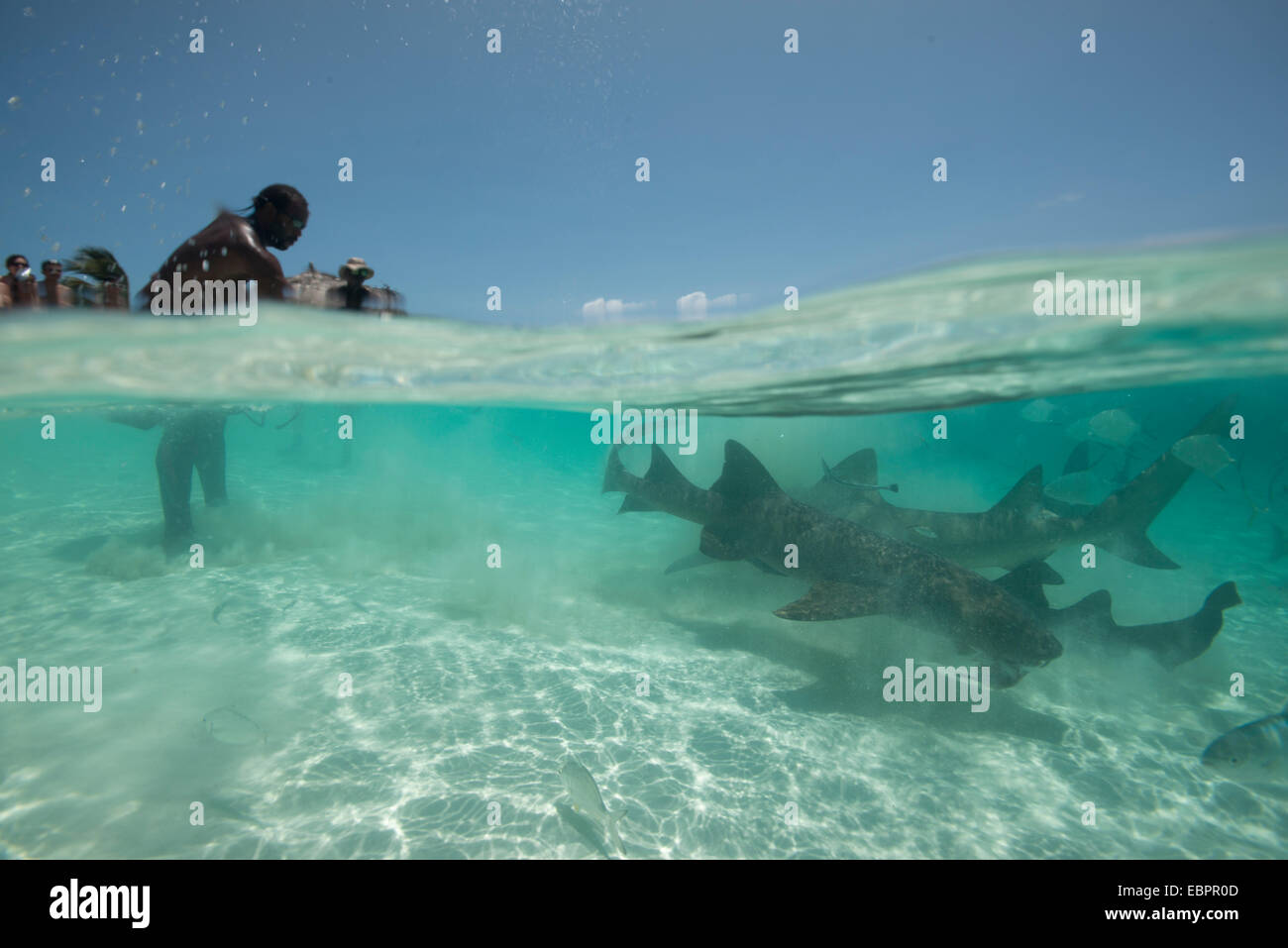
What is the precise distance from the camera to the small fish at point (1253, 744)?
690 cm

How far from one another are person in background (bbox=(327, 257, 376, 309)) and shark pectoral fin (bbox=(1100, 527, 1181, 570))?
631 inches

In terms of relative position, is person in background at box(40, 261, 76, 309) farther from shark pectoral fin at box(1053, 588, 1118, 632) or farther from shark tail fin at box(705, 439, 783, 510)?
shark pectoral fin at box(1053, 588, 1118, 632)

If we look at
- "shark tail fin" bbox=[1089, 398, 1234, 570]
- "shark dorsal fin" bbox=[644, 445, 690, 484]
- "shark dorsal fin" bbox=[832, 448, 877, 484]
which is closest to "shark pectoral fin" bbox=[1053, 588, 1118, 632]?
"shark tail fin" bbox=[1089, 398, 1234, 570]

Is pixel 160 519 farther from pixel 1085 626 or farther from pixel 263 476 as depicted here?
pixel 1085 626

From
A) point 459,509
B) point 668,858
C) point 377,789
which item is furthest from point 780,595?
point 459,509

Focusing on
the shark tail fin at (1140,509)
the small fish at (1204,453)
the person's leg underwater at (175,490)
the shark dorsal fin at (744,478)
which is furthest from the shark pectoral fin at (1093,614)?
the person's leg underwater at (175,490)

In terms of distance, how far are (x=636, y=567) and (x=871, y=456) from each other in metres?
8.09

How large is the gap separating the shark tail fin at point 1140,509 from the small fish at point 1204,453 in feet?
1.61

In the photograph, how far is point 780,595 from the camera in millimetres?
13883

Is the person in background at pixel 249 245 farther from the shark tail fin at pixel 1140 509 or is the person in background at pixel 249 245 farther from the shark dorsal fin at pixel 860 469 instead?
the shark tail fin at pixel 1140 509

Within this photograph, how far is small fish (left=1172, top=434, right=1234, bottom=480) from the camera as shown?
10.6m

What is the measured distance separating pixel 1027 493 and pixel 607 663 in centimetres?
996

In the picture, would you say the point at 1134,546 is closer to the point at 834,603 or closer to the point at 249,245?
the point at 834,603

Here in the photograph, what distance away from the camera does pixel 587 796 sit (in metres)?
5.77
